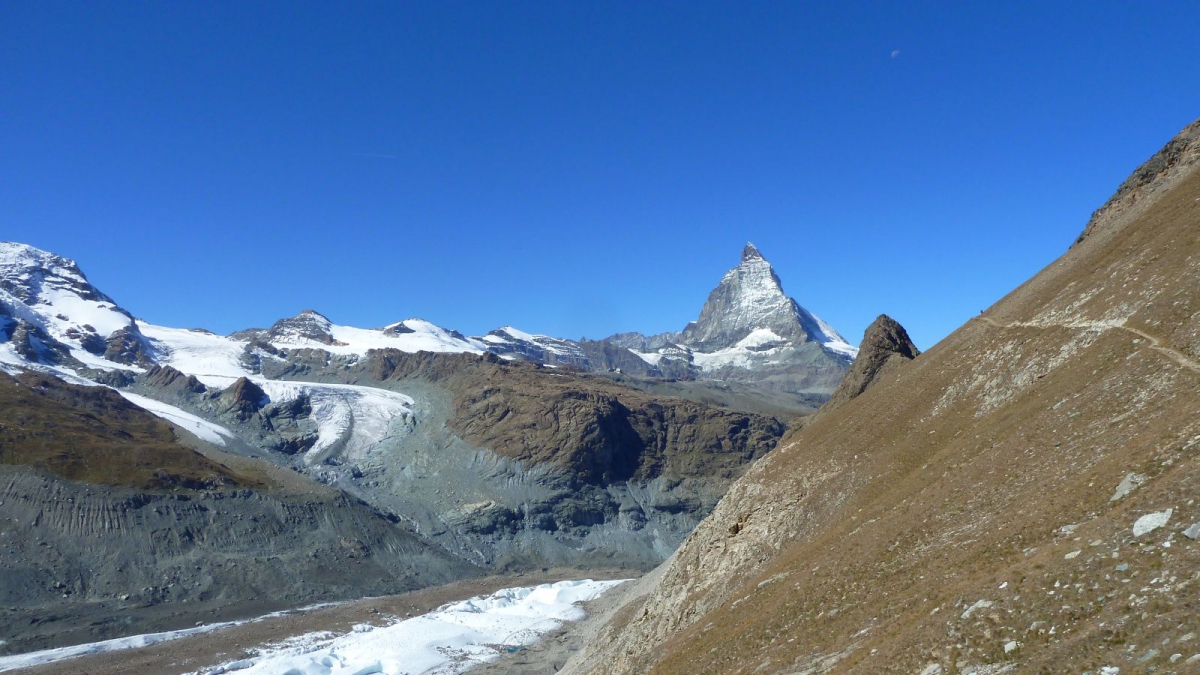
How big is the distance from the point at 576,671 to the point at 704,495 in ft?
479

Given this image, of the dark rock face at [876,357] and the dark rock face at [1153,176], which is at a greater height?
the dark rock face at [1153,176]

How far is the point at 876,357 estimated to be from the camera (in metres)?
67.9

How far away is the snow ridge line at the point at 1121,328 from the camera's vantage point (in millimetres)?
26500

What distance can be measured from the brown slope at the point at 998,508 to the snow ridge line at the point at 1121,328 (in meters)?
0.13

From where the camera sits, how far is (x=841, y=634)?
2345 cm

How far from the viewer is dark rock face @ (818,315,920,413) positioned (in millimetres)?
66062

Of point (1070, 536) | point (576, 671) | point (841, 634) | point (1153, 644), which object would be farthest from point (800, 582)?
point (576, 671)

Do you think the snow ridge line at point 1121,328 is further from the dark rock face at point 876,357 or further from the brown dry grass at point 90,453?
the brown dry grass at point 90,453

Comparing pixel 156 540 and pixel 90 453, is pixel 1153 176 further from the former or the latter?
pixel 90 453

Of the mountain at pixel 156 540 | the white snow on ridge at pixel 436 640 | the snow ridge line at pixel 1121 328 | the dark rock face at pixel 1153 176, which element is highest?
the dark rock face at pixel 1153 176

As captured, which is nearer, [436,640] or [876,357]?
[876,357]

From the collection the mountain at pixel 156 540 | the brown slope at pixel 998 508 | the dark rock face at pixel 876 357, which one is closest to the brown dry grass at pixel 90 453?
the mountain at pixel 156 540

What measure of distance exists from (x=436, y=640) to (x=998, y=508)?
→ 3468 inches

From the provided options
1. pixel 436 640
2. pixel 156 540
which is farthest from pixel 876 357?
pixel 156 540
